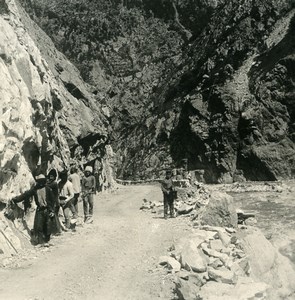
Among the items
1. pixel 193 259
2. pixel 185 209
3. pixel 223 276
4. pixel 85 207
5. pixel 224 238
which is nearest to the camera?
pixel 223 276

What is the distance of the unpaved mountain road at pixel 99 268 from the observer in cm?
651

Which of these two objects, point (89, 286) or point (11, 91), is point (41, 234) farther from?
point (11, 91)

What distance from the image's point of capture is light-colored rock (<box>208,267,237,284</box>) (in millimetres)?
6676

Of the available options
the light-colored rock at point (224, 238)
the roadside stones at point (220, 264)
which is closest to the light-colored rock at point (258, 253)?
the roadside stones at point (220, 264)

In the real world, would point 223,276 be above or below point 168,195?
below

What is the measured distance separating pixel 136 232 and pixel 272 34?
3168cm

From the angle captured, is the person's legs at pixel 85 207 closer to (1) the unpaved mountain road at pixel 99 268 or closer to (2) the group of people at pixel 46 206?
(2) the group of people at pixel 46 206

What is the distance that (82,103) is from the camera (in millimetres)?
28328

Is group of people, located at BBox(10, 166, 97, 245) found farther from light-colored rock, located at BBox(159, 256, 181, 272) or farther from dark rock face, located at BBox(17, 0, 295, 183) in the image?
dark rock face, located at BBox(17, 0, 295, 183)

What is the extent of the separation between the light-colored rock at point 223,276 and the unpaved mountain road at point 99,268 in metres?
Result: 0.74

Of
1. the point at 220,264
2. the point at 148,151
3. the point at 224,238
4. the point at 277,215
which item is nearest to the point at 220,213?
the point at 224,238

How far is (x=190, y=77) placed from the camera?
43156 millimetres

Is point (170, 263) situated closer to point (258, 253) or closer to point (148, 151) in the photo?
point (258, 253)

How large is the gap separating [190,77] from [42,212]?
35850 mm
